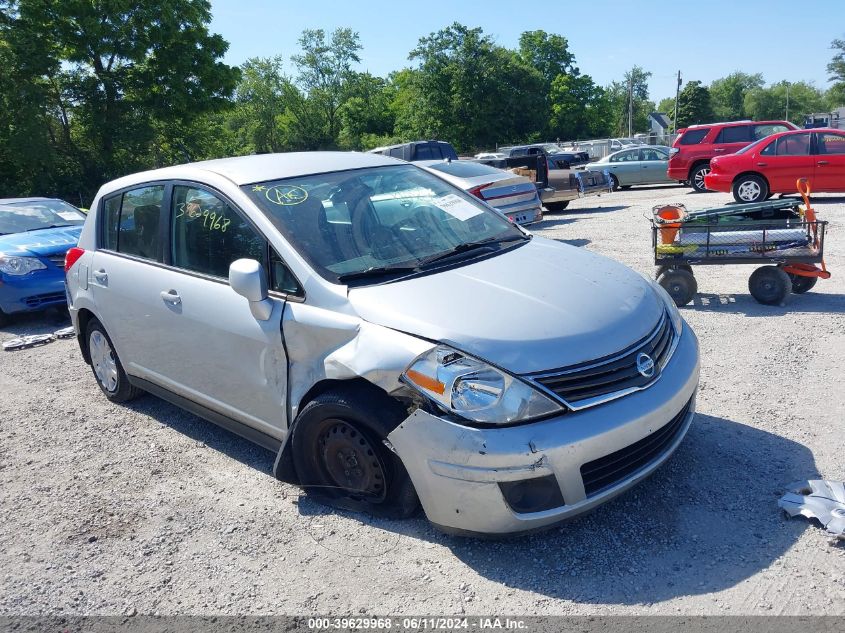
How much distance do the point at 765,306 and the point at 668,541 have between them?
14.5 feet

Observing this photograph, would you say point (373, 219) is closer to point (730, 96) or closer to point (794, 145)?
point (794, 145)

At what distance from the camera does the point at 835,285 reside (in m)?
7.34

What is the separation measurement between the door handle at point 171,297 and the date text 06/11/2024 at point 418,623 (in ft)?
6.88

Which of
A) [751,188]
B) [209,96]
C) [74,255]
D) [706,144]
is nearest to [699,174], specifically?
[706,144]

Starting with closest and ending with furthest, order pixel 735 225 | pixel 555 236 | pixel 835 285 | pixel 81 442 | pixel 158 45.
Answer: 1. pixel 81 442
2. pixel 735 225
3. pixel 835 285
4. pixel 555 236
5. pixel 158 45

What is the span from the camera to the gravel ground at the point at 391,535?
9.27ft

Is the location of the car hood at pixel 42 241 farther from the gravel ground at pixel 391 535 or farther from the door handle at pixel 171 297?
the door handle at pixel 171 297

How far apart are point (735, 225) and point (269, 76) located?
64375 millimetres

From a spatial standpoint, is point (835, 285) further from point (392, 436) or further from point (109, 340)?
point (109, 340)

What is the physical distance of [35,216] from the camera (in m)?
9.75

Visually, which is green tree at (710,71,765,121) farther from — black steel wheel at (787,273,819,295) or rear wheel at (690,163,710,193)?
black steel wheel at (787,273,819,295)

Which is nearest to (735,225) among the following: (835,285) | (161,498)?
(835,285)

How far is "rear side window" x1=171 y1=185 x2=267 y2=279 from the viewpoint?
12.5 ft

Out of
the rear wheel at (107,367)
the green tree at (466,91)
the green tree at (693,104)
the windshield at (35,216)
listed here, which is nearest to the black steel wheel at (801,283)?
the rear wheel at (107,367)
